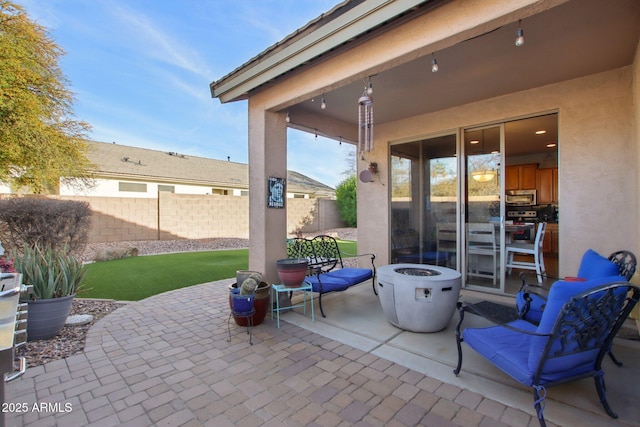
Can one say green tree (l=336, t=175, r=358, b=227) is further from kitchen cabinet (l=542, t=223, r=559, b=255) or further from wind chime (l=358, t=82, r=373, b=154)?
wind chime (l=358, t=82, r=373, b=154)

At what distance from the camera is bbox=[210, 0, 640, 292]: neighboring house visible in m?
2.51

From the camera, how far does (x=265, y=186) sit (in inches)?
152

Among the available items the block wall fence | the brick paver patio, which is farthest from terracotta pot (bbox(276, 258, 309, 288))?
the block wall fence

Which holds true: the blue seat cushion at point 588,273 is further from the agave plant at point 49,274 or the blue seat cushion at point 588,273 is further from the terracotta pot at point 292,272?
the agave plant at point 49,274

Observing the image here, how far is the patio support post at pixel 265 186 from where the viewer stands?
3.89 metres

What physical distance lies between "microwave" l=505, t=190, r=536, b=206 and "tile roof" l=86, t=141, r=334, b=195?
13718 millimetres

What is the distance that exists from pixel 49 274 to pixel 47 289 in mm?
159

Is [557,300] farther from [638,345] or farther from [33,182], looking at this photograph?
[33,182]

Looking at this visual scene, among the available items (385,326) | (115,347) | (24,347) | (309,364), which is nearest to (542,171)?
(385,326)

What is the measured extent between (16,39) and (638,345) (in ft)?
47.8

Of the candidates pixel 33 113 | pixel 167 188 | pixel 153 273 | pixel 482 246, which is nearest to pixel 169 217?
pixel 33 113

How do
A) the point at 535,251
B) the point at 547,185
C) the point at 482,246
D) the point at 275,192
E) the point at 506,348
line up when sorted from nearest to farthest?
the point at 506,348 < the point at 275,192 < the point at 535,251 < the point at 482,246 < the point at 547,185

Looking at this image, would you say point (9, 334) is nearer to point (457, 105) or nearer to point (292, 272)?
point (292, 272)

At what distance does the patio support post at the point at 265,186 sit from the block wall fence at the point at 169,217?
730 cm
